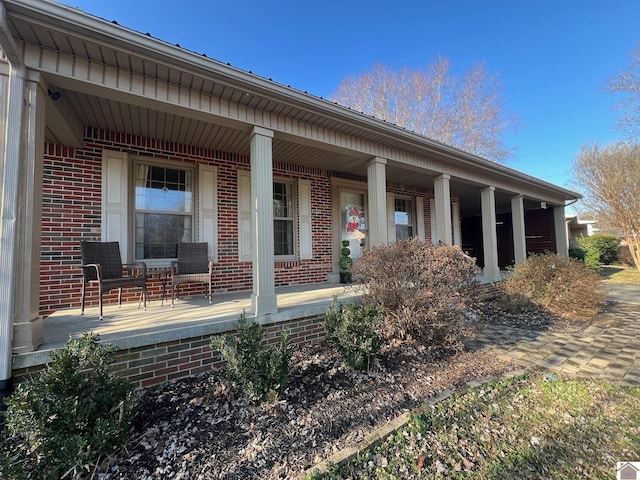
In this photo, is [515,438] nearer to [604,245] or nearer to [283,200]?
[283,200]

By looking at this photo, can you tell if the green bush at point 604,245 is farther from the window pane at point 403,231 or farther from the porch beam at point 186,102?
the porch beam at point 186,102

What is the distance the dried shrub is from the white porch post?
338 centimetres

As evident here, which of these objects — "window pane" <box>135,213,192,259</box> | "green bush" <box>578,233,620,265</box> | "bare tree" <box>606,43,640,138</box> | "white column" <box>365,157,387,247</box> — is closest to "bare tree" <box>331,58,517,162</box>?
"bare tree" <box>606,43,640,138</box>

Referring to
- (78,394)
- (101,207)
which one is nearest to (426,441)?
(78,394)

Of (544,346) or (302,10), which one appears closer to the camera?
(544,346)

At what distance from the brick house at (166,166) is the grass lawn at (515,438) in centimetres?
203

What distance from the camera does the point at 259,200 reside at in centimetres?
357

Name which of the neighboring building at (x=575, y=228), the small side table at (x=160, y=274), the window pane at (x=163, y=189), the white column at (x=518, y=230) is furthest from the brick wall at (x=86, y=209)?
the neighboring building at (x=575, y=228)

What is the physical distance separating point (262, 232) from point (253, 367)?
164 cm

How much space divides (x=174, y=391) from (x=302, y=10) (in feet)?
35.1

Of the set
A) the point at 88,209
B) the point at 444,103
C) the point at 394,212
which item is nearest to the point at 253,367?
the point at 88,209

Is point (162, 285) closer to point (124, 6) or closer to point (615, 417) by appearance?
point (124, 6)

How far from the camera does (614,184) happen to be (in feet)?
33.8

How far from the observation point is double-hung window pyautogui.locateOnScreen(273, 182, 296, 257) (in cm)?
596
